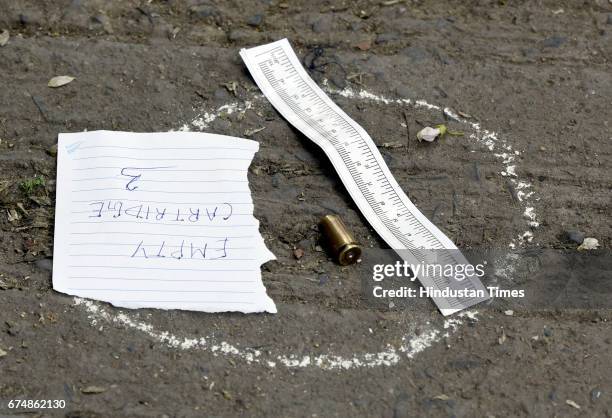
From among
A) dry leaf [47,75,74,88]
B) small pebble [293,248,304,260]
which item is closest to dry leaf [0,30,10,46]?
dry leaf [47,75,74,88]

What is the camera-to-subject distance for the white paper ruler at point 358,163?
2893 millimetres

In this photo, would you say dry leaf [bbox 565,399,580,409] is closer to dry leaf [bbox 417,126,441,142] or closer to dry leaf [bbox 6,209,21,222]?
dry leaf [bbox 417,126,441,142]

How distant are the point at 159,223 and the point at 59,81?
2.70 feet

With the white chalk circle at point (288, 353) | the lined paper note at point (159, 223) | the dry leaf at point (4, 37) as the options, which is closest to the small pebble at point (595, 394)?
the white chalk circle at point (288, 353)

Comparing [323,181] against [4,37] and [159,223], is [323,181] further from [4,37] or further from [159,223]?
[4,37]

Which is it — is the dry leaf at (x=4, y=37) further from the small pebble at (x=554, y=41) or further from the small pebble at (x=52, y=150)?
the small pebble at (x=554, y=41)

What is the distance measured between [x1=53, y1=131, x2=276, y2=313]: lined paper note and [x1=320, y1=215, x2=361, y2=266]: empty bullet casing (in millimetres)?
213

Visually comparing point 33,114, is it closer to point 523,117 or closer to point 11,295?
point 11,295

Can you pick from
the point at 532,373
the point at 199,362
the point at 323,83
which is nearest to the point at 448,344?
the point at 532,373

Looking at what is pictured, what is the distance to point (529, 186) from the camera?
3.12 metres

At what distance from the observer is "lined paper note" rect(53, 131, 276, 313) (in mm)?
2789

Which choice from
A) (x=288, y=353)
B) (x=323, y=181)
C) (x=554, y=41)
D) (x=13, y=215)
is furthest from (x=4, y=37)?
(x=554, y=41)

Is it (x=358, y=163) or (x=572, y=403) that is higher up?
(x=358, y=163)

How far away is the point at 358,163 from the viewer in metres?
3.12
